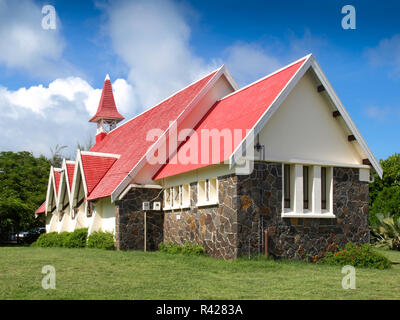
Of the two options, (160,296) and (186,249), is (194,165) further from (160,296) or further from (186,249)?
(160,296)

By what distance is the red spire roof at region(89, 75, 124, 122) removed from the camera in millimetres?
37312

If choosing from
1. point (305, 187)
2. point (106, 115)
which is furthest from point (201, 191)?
point (106, 115)

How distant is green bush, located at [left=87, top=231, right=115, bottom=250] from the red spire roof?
15967 mm

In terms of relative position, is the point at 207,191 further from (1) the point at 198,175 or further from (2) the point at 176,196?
(2) the point at 176,196

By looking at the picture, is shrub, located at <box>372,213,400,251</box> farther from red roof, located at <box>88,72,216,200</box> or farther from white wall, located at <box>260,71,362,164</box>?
red roof, located at <box>88,72,216,200</box>

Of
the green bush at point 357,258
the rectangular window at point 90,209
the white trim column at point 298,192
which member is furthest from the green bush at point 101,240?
the green bush at point 357,258

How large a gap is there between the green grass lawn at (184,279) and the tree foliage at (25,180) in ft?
60.3

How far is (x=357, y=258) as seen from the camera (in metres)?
16.2

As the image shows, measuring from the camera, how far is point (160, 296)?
379 inches

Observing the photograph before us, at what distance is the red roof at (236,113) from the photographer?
16.8 meters

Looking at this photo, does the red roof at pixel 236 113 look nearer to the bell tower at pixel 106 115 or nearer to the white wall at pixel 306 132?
the white wall at pixel 306 132

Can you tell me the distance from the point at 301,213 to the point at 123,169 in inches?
354

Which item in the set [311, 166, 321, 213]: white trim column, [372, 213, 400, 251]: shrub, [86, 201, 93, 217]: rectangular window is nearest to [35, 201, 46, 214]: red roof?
[86, 201, 93, 217]: rectangular window

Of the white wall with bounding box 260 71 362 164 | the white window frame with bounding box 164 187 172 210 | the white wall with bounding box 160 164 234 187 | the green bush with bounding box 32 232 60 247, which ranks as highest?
the white wall with bounding box 260 71 362 164
